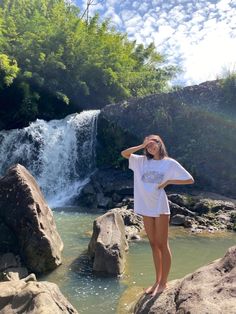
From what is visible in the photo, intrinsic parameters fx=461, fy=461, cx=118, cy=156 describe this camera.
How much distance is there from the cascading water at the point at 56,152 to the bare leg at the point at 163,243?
13.4 meters

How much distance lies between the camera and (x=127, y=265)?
30.2ft

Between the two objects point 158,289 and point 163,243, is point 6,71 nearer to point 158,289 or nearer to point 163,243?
point 163,243

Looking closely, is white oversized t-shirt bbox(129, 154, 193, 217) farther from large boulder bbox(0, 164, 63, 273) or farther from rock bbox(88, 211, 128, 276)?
large boulder bbox(0, 164, 63, 273)

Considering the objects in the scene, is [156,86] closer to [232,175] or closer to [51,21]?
[51,21]

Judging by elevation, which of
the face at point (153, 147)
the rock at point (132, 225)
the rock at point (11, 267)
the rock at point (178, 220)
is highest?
the face at point (153, 147)

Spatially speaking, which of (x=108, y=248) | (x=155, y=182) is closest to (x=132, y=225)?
(x=108, y=248)

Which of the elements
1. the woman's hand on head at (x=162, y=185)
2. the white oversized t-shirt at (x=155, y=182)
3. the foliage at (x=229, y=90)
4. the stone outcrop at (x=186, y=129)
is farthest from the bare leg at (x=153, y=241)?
the foliage at (x=229, y=90)

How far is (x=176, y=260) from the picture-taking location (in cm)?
983

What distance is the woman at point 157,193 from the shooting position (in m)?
5.73

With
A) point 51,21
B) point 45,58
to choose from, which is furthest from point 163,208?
point 51,21

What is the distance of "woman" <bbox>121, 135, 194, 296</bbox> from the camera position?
5.73 m

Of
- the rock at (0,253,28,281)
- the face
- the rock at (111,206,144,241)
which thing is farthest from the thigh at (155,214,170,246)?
the rock at (111,206,144,241)

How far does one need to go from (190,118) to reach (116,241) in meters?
12.8

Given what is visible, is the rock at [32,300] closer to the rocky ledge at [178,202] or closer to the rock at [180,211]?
the rocky ledge at [178,202]
